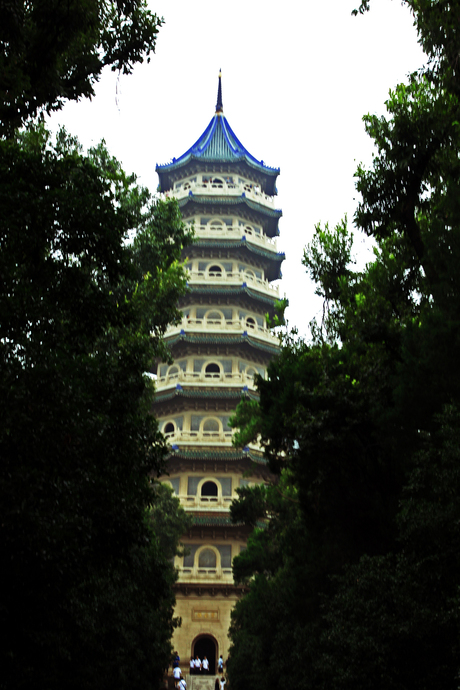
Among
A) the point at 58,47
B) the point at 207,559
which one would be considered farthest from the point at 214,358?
the point at 58,47

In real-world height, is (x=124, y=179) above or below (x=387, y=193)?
above

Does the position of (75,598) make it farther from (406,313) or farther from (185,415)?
(185,415)

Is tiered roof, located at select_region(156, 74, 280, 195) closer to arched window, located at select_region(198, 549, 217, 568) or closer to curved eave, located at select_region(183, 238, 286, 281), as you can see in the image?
curved eave, located at select_region(183, 238, 286, 281)

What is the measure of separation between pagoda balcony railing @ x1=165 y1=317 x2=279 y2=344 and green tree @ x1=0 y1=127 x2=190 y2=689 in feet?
66.7

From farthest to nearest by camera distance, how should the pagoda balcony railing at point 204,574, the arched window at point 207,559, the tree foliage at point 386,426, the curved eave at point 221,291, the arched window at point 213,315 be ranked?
the arched window at point 213,315 < the curved eave at point 221,291 < the arched window at point 207,559 < the pagoda balcony railing at point 204,574 < the tree foliage at point 386,426

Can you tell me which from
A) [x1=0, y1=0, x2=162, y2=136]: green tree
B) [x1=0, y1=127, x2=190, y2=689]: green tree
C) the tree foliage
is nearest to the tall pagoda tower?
the tree foliage

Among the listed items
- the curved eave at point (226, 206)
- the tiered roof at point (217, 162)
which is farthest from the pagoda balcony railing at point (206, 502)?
the tiered roof at point (217, 162)

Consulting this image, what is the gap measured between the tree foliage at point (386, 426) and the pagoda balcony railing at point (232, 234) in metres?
19.8

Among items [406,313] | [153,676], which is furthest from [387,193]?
[153,676]

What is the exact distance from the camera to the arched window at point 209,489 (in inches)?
1095

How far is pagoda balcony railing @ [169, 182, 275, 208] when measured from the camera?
34906 mm

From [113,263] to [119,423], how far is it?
207cm

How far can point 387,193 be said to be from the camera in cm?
1128

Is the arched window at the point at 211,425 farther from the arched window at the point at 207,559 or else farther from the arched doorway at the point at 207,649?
the arched doorway at the point at 207,649
